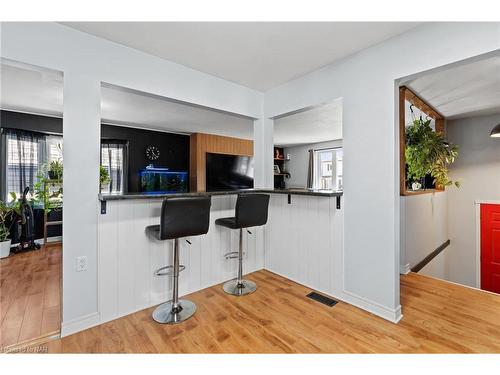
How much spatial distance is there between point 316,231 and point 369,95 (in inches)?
54.0

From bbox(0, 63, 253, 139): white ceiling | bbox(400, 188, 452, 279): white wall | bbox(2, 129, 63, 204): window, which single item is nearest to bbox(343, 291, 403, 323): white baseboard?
bbox(400, 188, 452, 279): white wall

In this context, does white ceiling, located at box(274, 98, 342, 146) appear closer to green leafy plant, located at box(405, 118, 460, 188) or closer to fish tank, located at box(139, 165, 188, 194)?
green leafy plant, located at box(405, 118, 460, 188)

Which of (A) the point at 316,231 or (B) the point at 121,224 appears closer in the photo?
(B) the point at 121,224

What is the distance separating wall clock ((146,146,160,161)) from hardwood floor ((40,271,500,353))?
3.77 metres

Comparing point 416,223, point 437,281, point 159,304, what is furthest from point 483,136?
point 159,304

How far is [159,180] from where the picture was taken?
191 inches

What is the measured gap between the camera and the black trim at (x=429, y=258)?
3.01 metres

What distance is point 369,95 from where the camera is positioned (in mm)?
2047

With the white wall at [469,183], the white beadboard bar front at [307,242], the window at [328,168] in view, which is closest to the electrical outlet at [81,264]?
the white beadboard bar front at [307,242]

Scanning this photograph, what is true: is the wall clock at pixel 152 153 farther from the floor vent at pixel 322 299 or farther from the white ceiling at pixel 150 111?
the floor vent at pixel 322 299

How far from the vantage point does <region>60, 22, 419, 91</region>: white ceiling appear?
1.76 m

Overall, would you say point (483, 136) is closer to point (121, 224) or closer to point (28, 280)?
point (121, 224)

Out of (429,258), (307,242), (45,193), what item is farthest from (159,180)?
(429,258)

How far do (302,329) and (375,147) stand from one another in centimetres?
158
